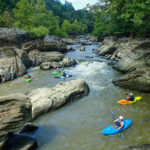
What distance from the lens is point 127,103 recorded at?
10.0 metres

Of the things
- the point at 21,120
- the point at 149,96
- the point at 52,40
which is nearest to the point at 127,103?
the point at 149,96

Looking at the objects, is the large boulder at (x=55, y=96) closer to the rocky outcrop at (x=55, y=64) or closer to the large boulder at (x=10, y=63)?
the large boulder at (x=10, y=63)

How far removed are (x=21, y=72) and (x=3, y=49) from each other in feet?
11.0

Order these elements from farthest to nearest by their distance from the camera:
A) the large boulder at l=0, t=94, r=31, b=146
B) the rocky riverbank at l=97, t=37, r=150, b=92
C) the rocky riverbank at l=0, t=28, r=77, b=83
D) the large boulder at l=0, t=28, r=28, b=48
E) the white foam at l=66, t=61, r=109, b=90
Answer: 1. the large boulder at l=0, t=28, r=28, b=48
2. the rocky riverbank at l=0, t=28, r=77, b=83
3. the white foam at l=66, t=61, r=109, b=90
4. the rocky riverbank at l=97, t=37, r=150, b=92
5. the large boulder at l=0, t=94, r=31, b=146

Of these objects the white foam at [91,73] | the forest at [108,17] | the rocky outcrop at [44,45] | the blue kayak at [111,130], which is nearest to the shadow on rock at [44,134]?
the blue kayak at [111,130]

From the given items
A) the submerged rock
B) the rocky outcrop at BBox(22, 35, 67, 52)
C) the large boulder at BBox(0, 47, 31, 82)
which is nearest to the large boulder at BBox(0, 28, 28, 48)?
the rocky outcrop at BBox(22, 35, 67, 52)

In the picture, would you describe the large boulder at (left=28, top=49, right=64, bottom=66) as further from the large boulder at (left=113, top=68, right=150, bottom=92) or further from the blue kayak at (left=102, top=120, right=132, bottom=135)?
the blue kayak at (left=102, top=120, right=132, bottom=135)

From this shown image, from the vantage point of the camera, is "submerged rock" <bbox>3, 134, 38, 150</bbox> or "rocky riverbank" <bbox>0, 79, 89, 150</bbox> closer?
"rocky riverbank" <bbox>0, 79, 89, 150</bbox>

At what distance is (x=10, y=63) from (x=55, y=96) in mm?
9179

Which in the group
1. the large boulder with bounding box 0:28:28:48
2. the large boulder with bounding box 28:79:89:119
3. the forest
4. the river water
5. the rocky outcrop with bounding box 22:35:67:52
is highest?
the forest

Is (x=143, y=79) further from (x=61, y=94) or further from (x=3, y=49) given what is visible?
(x=3, y=49)

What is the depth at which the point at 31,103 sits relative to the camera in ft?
31.4

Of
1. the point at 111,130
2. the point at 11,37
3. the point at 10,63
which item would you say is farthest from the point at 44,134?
the point at 11,37

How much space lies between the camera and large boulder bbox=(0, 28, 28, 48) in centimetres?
1850
